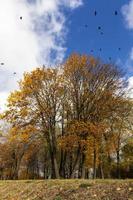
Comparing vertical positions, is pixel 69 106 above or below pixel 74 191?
above

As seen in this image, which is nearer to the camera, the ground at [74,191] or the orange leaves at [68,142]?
the ground at [74,191]

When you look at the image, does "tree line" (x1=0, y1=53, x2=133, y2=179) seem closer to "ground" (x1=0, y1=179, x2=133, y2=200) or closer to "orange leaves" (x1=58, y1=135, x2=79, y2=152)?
"orange leaves" (x1=58, y1=135, x2=79, y2=152)

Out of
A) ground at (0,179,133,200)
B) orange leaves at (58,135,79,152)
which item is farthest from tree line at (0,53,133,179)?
ground at (0,179,133,200)

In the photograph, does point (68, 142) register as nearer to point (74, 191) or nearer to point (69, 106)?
point (69, 106)

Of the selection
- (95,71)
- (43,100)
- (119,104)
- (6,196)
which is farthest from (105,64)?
(6,196)

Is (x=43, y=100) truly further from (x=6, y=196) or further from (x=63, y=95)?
(x=6, y=196)

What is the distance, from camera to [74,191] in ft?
57.3

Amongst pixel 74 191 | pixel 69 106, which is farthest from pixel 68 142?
pixel 74 191

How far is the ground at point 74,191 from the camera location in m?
15.7

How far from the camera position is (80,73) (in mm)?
42688

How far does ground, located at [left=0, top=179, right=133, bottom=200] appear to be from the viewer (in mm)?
15656

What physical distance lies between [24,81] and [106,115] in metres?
9.20

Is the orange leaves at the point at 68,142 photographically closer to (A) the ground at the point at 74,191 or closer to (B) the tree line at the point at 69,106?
(B) the tree line at the point at 69,106

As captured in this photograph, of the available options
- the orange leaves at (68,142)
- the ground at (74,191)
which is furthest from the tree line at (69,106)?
the ground at (74,191)
